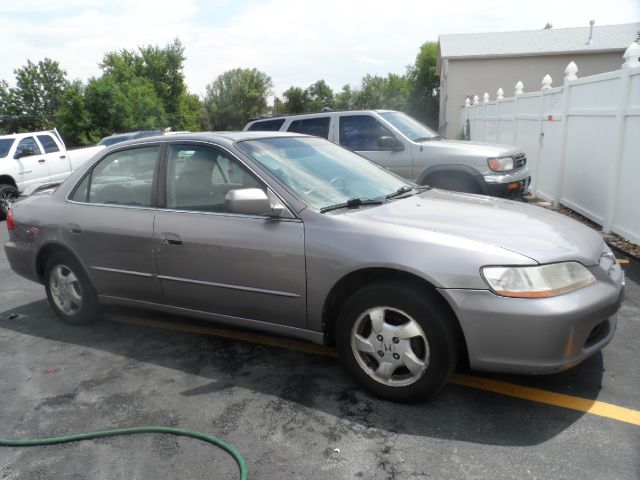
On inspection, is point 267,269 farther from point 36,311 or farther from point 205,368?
point 36,311

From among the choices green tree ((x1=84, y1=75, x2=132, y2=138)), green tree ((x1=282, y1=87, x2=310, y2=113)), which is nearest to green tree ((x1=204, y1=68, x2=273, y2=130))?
green tree ((x1=282, y1=87, x2=310, y2=113))

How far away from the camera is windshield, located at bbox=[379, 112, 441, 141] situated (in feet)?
26.3

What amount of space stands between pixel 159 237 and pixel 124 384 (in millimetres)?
1032

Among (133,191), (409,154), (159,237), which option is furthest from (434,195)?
(409,154)

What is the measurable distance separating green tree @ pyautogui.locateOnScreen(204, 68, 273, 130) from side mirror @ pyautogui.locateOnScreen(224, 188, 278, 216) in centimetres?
9002

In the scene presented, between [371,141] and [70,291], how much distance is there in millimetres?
4910

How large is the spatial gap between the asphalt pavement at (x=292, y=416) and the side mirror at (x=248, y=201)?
3.73 feet

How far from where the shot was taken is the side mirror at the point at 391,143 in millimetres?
7754

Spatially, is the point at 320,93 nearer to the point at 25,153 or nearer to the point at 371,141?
the point at 25,153

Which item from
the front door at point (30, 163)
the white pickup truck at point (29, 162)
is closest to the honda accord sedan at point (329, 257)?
the white pickup truck at point (29, 162)

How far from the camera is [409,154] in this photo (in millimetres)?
7711

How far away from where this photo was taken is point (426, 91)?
54.3 m

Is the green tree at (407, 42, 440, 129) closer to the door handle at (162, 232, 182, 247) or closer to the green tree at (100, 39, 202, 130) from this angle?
the green tree at (100, 39, 202, 130)

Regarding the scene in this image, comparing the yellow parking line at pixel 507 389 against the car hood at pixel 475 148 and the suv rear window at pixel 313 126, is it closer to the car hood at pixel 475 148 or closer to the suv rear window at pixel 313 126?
the car hood at pixel 475 148
